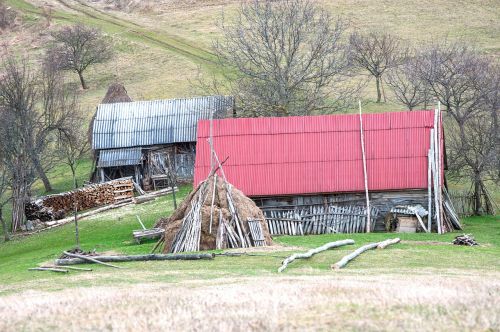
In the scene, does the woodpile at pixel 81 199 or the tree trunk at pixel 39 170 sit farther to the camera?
the tree trunk at pixel 39 170

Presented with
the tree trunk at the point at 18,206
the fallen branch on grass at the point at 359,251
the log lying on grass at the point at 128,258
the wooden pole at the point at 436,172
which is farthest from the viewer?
the tree trunk at the point at 18,206

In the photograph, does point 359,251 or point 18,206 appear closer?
point 359,251

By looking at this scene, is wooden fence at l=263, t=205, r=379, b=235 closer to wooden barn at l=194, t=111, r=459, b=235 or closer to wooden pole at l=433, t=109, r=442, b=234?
wooden barn at l=194, t=111, r=459, b=235

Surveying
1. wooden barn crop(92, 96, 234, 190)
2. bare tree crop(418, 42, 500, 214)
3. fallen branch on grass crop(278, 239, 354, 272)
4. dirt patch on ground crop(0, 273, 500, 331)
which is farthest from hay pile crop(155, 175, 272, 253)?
wooden barn crop(92, 96, 234, 190)

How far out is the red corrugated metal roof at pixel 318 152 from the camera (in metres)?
37.1

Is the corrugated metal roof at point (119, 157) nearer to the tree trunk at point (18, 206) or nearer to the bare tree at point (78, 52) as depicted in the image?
the tree trunk at point (18, 206)

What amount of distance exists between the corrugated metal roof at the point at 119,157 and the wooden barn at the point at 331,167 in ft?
46.2

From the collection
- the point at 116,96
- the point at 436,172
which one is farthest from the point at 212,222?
the point at 116,96

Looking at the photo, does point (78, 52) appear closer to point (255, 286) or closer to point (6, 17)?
point (6, 17)

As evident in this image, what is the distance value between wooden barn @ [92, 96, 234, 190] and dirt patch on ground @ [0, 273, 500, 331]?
34.0 m

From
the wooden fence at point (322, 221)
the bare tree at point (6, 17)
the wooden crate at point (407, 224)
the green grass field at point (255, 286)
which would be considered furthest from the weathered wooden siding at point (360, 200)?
the bare tree at point (6, 17)

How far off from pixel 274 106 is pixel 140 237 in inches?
628

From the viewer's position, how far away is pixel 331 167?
3762cm

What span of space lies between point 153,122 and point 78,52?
1183 inches
